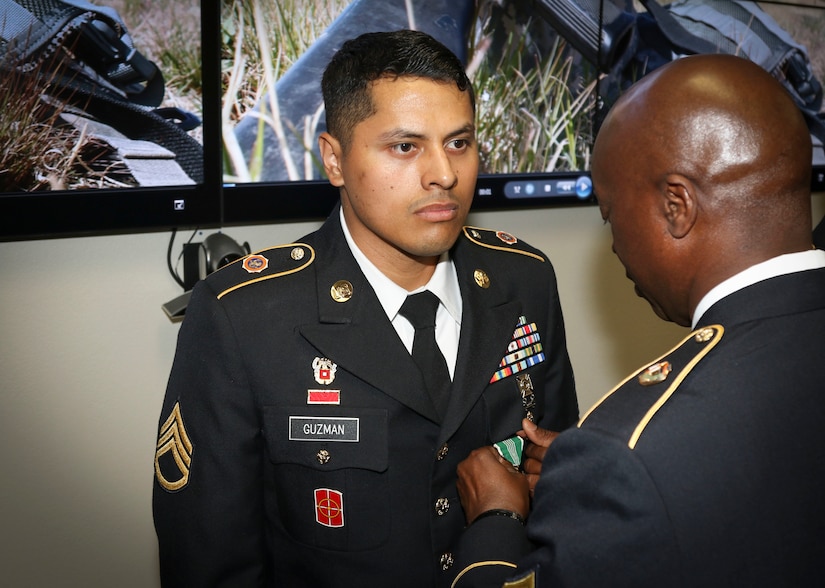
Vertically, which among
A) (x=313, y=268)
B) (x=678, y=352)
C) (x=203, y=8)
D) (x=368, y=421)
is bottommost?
(x=368, y=421)

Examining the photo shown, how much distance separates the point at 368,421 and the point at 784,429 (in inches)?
27.5

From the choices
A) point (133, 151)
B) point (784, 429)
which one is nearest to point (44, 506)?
point (133, 151)

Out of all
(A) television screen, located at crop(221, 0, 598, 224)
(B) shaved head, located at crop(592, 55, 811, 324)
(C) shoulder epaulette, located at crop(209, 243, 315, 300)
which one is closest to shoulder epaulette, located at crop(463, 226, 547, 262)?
(C) shoulder epaulette, located at crop(209, 243, 315, 300)

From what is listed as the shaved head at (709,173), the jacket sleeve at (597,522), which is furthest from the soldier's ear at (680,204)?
the jacket sleeve at (597,522)

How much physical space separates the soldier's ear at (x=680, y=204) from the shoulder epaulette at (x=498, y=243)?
66 cm

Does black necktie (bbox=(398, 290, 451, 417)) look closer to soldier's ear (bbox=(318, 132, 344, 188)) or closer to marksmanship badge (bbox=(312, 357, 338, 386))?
marksmanship badge (bbox=(312, 357, 338, 386))

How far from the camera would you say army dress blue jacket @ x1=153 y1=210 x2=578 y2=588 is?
1359 mm

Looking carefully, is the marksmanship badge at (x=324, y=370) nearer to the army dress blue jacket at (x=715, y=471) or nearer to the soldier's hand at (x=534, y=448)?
the soldier's hand at (x=534, y=448)

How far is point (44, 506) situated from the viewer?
1.90 metres

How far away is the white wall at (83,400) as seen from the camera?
1.84 metres

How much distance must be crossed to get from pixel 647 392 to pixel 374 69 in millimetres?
751

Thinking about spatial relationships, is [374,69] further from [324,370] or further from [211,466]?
[211,466]

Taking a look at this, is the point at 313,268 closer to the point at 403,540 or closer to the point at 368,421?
the point at 368,421

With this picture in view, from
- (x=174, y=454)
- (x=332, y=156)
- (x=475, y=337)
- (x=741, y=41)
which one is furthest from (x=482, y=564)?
(x=741, y=41)
